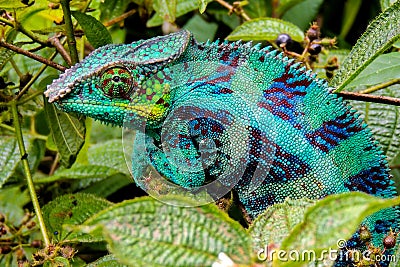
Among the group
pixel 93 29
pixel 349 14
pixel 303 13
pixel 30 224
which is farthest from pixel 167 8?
pixel 349 14

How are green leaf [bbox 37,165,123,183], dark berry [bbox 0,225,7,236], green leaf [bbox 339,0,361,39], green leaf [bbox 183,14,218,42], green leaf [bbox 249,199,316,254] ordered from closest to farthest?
1. green leaf [bbox 249,199,316,254]
2. dark berry [bbox 0,225,7,236]
3. green leaf [bbox 37,165,123,183]
4. green leaf [bbox 183,14,218,42]
5. green leaf [bbox 339,0,361,39]

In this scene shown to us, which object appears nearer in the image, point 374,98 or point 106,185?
point 374,98

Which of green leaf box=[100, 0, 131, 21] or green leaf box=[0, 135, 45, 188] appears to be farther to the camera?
green leaf box=[100, 0, 131, 21]

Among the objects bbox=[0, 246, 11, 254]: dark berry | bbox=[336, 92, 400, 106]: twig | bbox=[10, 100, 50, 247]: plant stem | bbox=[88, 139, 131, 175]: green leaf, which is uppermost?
Answer: bbox=[336, 92, 400, 106]: twig

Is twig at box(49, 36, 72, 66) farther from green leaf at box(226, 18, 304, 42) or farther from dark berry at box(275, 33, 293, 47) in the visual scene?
dark berry at box(275, 33, 293, 47)

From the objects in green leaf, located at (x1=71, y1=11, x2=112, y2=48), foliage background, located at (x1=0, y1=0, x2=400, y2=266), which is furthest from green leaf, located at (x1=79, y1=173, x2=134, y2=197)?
green leaf, located at (x1=71, y1=11, x2=112, y2=48)

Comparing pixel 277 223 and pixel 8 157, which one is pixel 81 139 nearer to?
pixel 8 157
